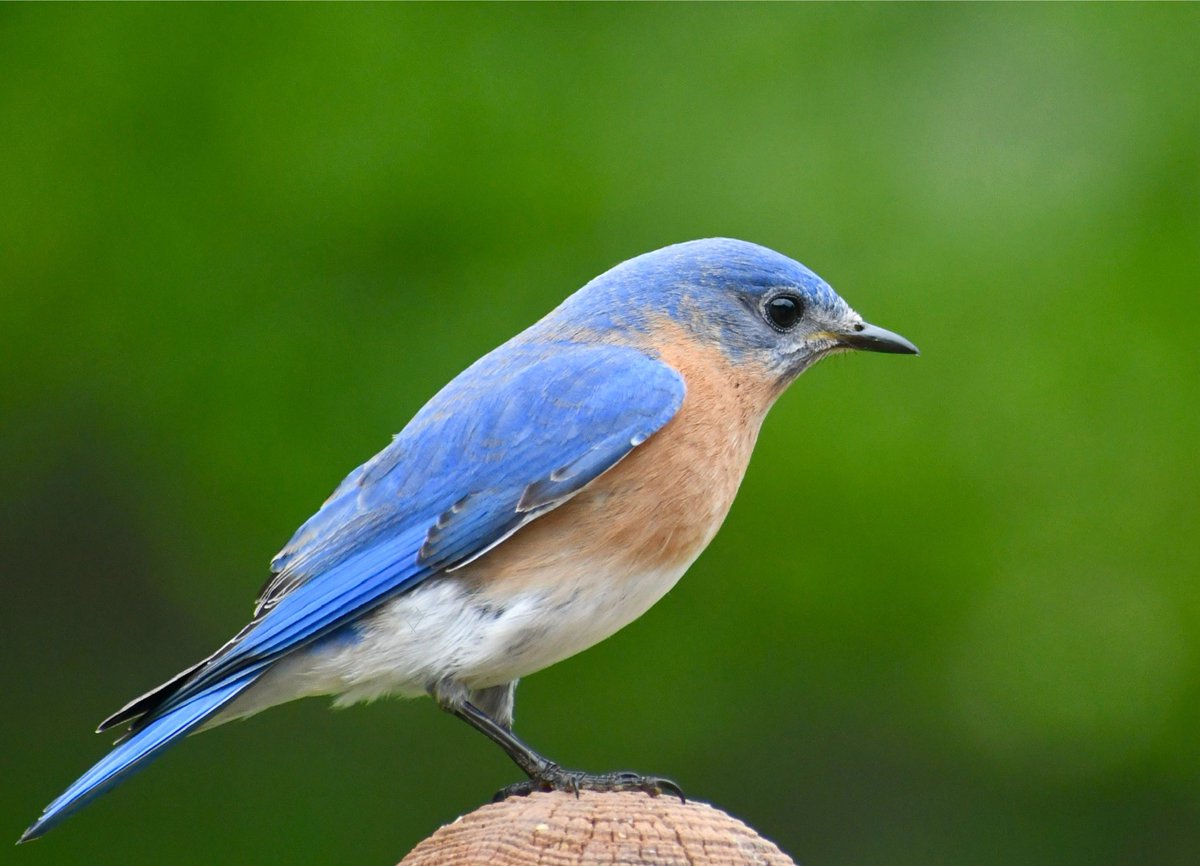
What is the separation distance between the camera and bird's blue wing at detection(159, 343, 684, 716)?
12.2 feet

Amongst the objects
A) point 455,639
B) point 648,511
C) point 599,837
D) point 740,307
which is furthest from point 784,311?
point 599,837

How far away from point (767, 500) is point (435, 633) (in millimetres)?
2447

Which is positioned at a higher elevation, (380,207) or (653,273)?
(380,207)

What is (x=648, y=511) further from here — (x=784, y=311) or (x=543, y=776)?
(x=784, y=311)

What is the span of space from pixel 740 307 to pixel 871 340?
13.6 inches

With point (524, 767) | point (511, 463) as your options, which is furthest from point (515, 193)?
point (524, 767)

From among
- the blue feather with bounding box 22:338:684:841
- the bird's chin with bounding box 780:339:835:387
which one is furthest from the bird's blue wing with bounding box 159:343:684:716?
the bird's chin with bounding box 780:339:835:387

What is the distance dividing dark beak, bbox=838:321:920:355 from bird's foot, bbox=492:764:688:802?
1.40 meters

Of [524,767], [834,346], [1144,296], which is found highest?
[834,346]

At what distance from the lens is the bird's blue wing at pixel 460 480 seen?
12.2 ft

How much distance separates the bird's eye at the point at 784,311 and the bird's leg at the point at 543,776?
1242 mm

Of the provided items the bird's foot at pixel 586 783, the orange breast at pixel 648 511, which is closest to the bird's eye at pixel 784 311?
the orange breast at pixel 648 511

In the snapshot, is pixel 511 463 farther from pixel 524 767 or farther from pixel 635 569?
pixel 524 767

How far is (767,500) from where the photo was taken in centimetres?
592
